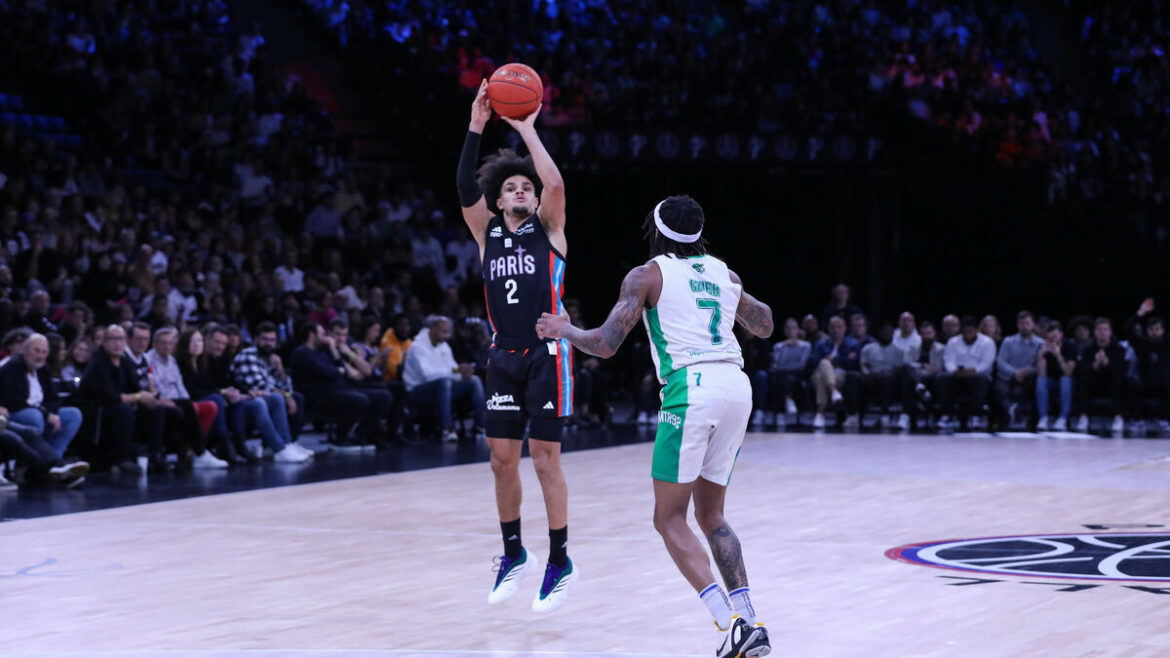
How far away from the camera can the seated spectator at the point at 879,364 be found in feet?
53.2

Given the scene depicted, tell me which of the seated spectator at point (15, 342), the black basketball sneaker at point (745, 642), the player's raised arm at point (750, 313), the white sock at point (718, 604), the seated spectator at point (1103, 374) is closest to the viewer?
the black basketball sneaker at point (745, 642)

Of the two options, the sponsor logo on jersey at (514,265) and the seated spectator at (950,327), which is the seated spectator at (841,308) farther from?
the sponsor logo on jersey at (514,265)

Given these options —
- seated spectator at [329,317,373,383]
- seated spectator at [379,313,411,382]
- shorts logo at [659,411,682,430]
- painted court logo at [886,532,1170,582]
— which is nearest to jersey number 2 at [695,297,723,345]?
shorts logo at [659,411,682,430]

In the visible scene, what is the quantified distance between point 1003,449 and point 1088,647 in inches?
335

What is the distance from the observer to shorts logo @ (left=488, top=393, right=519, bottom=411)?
611 cm

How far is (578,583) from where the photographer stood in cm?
648

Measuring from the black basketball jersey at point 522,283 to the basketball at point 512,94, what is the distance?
0.50 m

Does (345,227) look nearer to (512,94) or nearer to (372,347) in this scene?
(372,347)

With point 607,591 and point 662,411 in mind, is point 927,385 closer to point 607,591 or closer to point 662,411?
point 607,591

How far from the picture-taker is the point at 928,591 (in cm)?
620

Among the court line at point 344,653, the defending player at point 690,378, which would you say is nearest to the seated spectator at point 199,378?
the court line at point 344,653

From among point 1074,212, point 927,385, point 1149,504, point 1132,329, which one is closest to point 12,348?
point 1149,504

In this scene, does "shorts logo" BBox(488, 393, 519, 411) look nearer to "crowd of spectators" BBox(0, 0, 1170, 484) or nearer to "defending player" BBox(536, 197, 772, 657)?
"defending player" BBox(536, 197, 772, 657)

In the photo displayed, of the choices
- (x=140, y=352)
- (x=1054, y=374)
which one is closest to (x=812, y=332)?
(x=1054, y=374)
